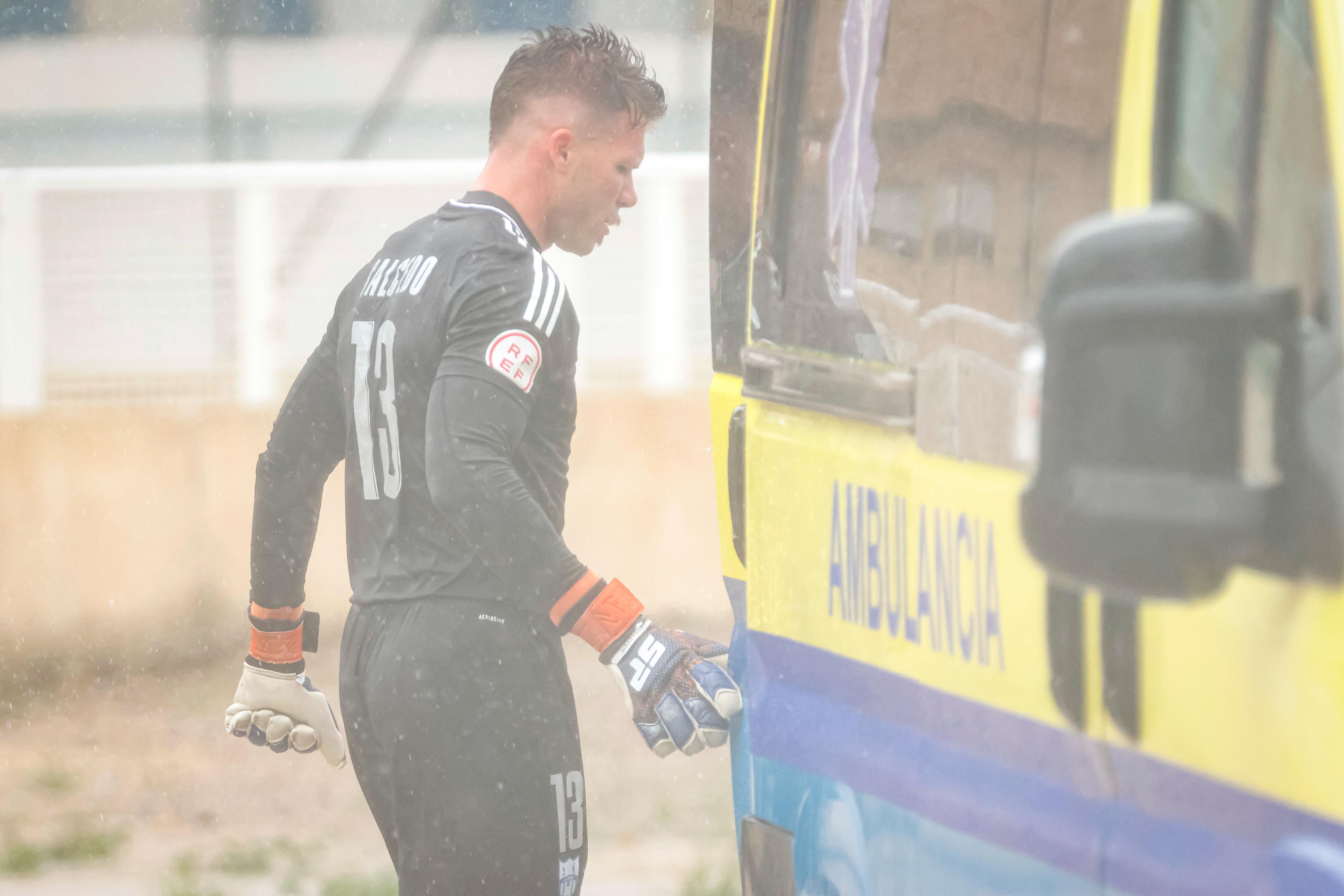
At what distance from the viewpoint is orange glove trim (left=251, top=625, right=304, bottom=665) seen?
9.61ft

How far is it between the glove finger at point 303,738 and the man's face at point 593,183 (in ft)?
3.39

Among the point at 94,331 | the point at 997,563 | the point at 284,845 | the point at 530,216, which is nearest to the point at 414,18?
the point at 94,331

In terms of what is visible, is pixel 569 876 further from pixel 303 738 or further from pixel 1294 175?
pixel 1294 175

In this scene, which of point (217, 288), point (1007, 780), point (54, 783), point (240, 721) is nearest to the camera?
point (1007, 780)

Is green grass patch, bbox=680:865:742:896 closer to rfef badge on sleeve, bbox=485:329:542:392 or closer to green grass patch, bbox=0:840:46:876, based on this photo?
green grass patch, bbox=0:840:46:876

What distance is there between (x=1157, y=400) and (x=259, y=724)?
2288mm

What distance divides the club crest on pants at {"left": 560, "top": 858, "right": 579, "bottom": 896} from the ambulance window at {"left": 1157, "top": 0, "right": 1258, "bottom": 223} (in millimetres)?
1601

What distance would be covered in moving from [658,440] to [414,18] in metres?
2.88

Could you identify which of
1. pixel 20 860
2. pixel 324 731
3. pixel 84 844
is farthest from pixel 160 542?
pixel 324 731

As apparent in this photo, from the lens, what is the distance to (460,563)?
251 cm

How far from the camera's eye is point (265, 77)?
27.3 feet

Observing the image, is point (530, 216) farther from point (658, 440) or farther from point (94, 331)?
point (94, 331)

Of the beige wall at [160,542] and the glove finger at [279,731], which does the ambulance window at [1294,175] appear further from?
the beige wall at [160,542]

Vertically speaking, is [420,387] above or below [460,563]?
above
